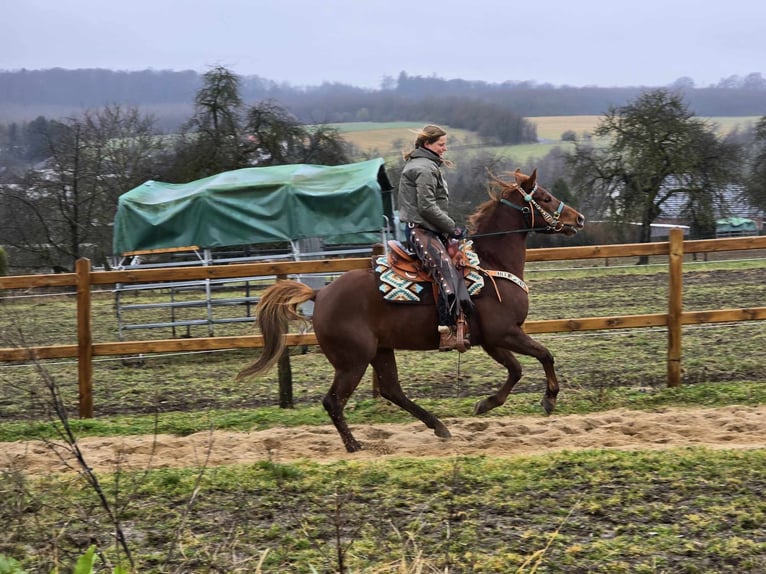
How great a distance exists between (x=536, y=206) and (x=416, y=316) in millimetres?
1508

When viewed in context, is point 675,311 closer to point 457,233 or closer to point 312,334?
point 457,233

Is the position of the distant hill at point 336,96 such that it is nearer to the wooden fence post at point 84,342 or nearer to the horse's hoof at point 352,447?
the wooden fence post at point 84,342

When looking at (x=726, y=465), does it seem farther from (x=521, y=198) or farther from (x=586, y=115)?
(x=586, y=115)

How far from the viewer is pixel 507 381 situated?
762cm

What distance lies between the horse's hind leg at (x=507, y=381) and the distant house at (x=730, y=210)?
2850 cm

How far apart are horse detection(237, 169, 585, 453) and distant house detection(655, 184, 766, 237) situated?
28.2 meters

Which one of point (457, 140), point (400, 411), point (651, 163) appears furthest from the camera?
point (457, 140)

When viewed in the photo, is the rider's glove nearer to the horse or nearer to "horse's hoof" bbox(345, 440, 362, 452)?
the horse

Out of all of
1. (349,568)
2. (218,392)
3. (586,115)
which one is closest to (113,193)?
(218,392)

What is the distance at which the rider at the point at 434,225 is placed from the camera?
7262 millimetres

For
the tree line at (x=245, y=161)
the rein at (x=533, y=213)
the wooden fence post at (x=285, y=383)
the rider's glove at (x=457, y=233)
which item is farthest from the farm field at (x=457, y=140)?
the rider's glove at (x=457, y=233)

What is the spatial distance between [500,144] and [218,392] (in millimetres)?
62183

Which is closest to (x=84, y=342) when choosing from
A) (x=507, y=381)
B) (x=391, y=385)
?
(x=391, y=385)

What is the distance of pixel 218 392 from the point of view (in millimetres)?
10562
